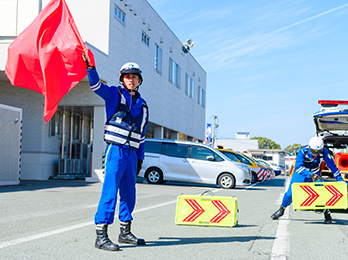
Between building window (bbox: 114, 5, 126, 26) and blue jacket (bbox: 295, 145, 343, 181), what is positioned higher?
building window (bbox: 114, 5, 126, 26)

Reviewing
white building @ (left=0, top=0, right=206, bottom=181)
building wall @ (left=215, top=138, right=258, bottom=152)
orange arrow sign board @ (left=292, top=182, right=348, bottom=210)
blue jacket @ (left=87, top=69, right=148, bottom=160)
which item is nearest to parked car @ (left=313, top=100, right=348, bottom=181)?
orange arrow sign board @ (left=292, top=182, right=348, bottom=210)

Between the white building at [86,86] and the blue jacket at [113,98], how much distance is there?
14886 mm

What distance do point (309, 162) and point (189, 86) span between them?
37.0m

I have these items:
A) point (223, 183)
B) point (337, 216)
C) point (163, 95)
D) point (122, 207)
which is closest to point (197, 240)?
point (122, 207)

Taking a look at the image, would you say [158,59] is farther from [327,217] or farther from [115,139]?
[115,139]

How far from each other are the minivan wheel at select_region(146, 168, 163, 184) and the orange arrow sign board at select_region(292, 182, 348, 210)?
12.1 meters

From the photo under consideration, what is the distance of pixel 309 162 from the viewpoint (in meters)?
8.13

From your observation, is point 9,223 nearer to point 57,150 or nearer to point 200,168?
point 200,168

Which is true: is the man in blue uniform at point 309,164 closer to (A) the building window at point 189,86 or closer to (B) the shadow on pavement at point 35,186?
(B) the shadow on pavement at point 35,186

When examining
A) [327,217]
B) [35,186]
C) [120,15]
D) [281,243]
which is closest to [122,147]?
[281,243]

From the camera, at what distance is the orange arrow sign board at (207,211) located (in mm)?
7043

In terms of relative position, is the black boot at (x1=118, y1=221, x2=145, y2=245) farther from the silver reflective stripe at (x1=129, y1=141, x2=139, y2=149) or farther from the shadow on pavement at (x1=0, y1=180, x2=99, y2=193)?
the shadow on pavement at (x1=0, y1=180, x2=99, y2=193)

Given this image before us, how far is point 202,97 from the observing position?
5238cm

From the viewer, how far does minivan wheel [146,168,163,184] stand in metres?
19.5
